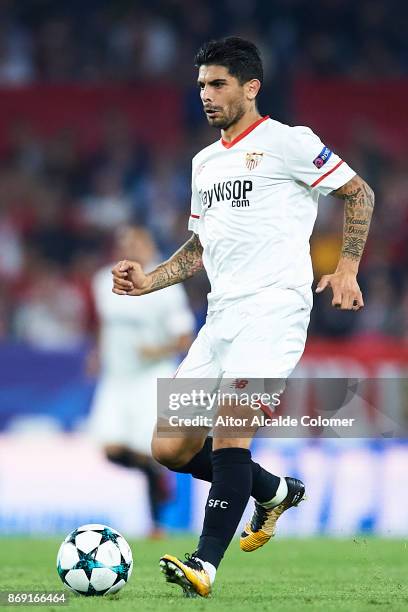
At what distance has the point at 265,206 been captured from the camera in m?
5.40

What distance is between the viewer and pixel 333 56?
16125mm

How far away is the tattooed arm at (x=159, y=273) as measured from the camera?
219 inches

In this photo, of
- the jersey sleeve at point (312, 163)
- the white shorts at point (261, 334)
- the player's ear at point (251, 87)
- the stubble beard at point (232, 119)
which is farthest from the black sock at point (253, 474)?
the player's ear at point (251, 87)

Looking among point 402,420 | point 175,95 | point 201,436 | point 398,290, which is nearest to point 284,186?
point 201,436

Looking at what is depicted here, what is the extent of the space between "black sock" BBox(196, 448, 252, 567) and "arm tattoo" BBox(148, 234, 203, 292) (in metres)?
0.97

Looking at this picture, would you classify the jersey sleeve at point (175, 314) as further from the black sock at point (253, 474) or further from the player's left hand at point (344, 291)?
the player's left hand at point (344, 291)

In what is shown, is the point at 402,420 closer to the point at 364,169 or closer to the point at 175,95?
the point at 364,169

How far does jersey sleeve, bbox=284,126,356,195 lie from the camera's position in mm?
5402

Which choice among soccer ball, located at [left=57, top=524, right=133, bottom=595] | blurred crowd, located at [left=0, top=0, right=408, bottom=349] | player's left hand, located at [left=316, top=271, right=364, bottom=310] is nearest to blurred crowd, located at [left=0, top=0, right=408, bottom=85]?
blurred crowd, located at [left=0, top=0, right=408, bottom=349]

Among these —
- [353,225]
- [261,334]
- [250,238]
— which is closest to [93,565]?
[261,334]

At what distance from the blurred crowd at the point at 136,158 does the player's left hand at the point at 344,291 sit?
764cm

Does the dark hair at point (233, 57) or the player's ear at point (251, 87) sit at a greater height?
the dark hair at point (233, 57)

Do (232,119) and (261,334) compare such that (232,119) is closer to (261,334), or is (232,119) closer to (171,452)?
(261,334)

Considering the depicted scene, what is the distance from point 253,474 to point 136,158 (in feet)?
32.7
